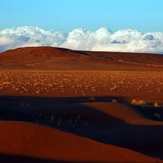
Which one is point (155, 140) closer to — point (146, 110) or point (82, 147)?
point (82, 147)

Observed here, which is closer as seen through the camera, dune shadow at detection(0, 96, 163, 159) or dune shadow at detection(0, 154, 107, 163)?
dune shadow at detection(0, 154, 107, 163)

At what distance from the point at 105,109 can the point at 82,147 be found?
46.6ft

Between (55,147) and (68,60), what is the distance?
11812cm

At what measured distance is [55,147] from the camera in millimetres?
11945

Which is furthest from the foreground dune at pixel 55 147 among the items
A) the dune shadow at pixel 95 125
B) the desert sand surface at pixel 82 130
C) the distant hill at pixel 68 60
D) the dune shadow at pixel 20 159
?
the distant hill at pixel 68 60

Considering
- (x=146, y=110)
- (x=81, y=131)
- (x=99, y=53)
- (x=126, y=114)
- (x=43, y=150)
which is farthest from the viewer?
(x=99, y=53)

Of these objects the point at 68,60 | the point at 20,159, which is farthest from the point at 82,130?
the point at 68,60

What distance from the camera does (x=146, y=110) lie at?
2820 centimetres

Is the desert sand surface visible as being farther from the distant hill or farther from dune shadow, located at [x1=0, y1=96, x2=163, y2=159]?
the distant hill

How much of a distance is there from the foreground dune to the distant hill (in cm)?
10344

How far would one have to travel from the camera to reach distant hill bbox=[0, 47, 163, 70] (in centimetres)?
12106

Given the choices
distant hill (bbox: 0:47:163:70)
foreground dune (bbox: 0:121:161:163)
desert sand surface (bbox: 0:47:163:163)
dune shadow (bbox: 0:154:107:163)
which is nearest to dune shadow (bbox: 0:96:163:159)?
desert sand surface (bbox: 0:47:163:163)

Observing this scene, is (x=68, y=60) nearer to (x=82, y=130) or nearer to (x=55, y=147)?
(x=82, y=130)

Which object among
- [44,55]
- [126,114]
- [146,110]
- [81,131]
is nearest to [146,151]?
[81,131]
